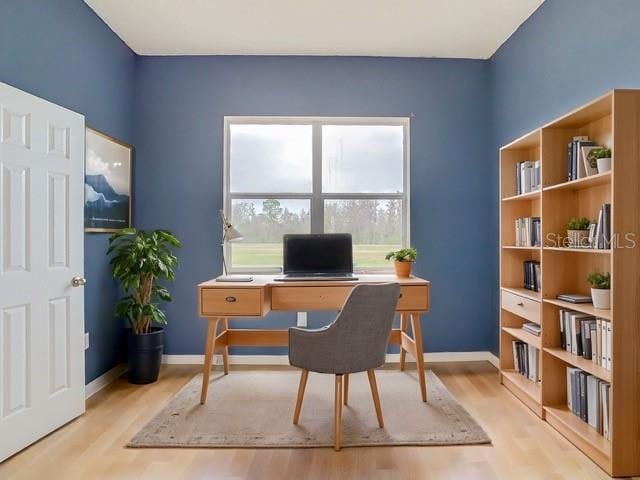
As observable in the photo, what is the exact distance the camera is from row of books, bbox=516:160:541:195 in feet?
8.62

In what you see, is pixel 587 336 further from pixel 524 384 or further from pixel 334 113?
pixel 334 113

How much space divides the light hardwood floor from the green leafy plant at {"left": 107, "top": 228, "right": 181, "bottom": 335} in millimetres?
768

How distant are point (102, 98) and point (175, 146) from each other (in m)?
0.66

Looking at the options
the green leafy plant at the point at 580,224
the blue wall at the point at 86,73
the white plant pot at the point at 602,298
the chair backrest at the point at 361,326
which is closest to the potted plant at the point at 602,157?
the green leafy plant at the point at 580,224

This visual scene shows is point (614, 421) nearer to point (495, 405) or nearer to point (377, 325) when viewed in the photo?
point (495, 405)

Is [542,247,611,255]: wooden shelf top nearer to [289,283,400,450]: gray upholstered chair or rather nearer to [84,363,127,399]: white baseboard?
[289,283,400,450]: gray upholstered chair

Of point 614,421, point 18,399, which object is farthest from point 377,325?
point 18,399

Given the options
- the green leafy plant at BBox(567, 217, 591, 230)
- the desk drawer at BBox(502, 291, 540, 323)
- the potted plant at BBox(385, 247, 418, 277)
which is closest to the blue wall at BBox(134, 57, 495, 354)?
the potted plant at BBox(385, 247, 418, 277)

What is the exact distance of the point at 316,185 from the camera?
3582 mm

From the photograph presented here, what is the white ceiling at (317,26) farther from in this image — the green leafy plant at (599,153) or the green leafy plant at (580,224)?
the green leafy plant at (580,224)

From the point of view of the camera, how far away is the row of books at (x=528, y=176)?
2.63 metres

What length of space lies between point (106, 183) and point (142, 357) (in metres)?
1.33

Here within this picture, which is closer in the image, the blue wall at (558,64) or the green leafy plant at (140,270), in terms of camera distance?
the blue wall at (558,64)

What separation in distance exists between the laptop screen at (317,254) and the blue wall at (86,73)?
138cm
